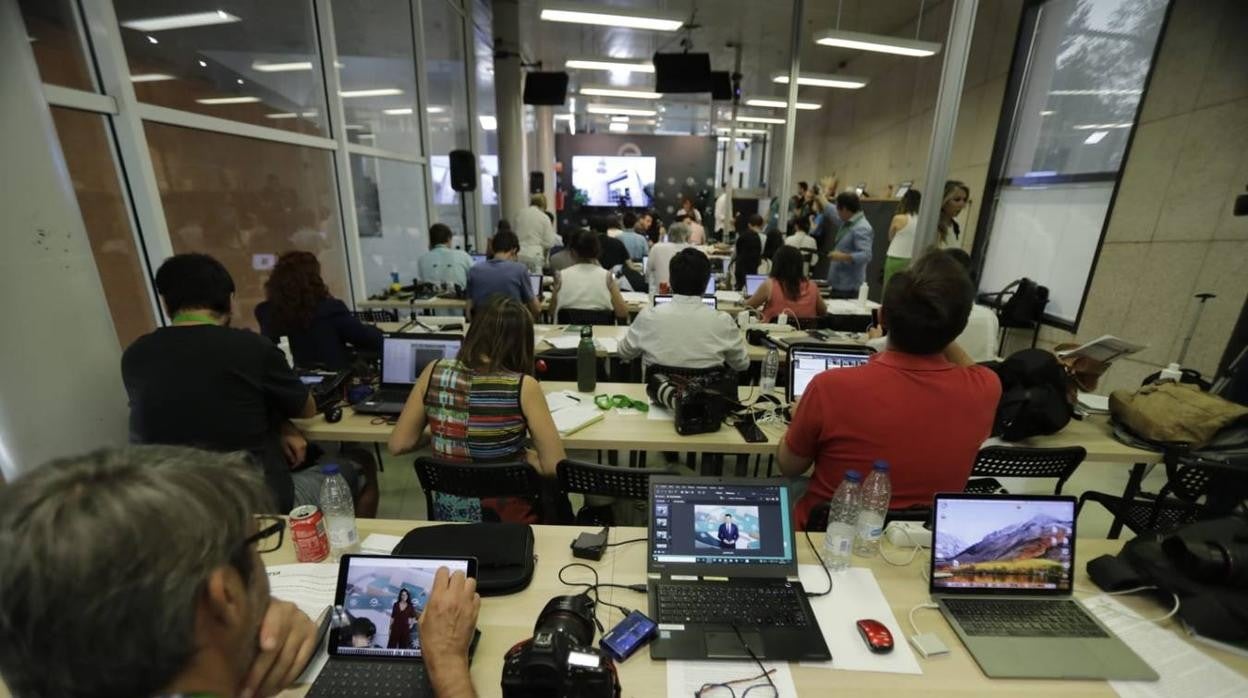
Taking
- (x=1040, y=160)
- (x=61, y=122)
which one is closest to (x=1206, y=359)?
(x=1040, y=160)

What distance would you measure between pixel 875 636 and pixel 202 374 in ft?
7.46

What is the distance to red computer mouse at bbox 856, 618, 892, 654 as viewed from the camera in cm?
112

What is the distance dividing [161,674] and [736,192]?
556 inches

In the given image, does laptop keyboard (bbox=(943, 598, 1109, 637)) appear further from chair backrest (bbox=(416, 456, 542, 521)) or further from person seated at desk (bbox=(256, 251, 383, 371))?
person seated at desk (bbox=(256, 251, 383, 371))

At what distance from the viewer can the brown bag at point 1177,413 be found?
6.93 ft

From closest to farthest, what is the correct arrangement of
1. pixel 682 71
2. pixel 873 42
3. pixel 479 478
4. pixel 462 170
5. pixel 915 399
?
pixel 915 399 → pixel 479 478 → pixel 873 42 → pixel 462 170 → pixel 682 71

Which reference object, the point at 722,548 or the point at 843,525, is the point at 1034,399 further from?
the point at 722,548

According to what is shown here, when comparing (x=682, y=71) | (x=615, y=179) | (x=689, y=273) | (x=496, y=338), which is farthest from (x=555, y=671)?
(x=615, y=179)

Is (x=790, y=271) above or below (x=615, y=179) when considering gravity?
below

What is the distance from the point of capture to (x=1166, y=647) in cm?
114

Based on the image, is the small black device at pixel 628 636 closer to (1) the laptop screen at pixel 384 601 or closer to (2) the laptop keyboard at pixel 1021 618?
(1) the laptop screen at pixel 384 601

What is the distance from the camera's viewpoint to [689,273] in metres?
2.78

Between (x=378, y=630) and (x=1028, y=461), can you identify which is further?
(x=1028, y=461)

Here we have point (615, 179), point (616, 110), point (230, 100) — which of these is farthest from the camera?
point (615, 179)
